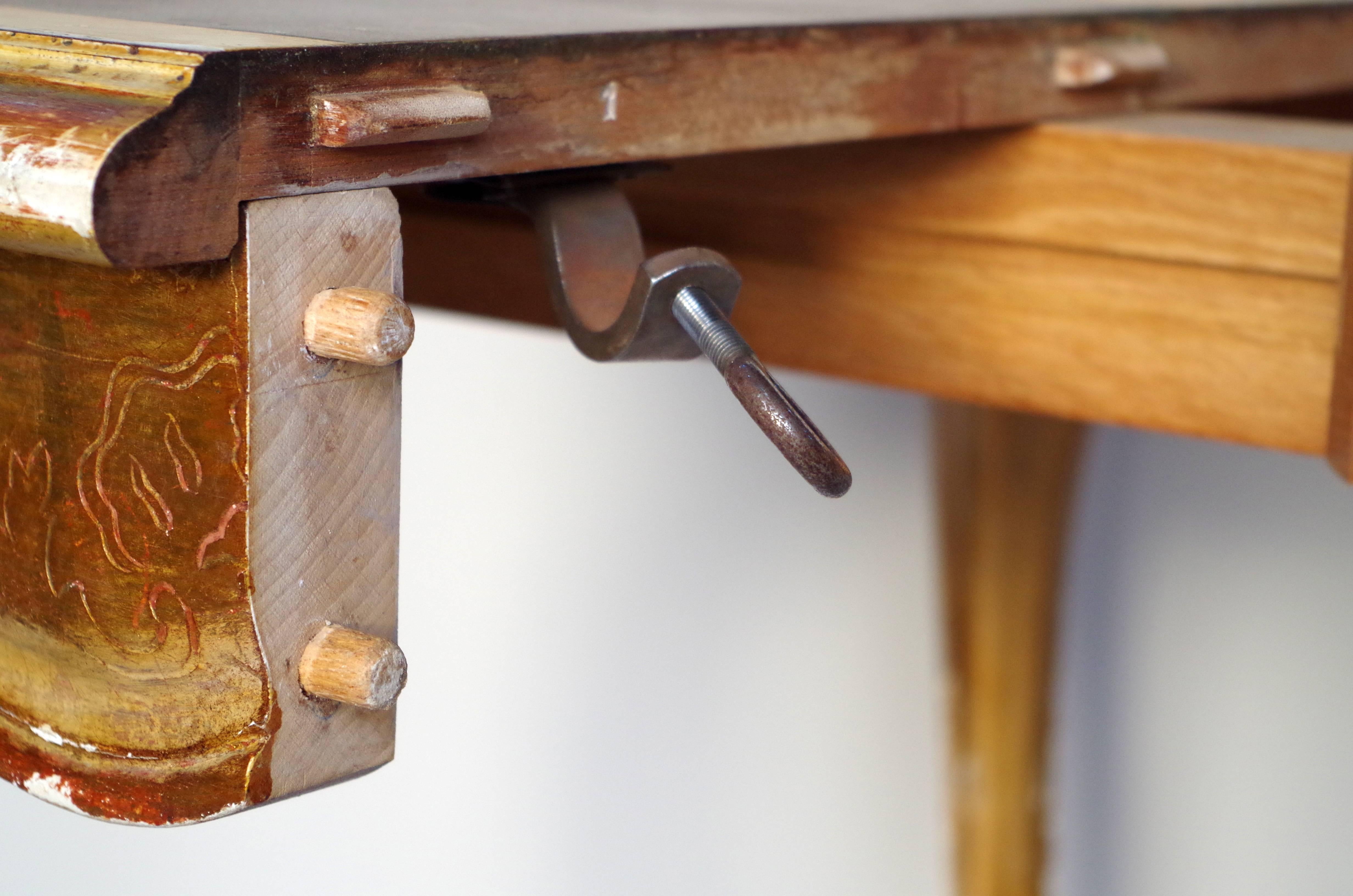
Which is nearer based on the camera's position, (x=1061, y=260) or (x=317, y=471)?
(x=317, y=471)

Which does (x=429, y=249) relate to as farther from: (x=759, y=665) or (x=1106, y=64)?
(x=759, y=665)

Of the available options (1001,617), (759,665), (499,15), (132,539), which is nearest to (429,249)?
(499,15)

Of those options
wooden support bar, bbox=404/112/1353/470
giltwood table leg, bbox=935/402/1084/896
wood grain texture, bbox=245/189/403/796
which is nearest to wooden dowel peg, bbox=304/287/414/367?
wood grain texture, bbox=245/189/403/796

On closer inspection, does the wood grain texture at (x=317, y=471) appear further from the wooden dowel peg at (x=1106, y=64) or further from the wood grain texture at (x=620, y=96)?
the wooden dowel peg at (x=1106, y=64)

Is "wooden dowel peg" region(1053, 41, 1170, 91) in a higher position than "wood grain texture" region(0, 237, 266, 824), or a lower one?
higher

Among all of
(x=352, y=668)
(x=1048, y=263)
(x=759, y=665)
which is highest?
(x=1048, y=263)

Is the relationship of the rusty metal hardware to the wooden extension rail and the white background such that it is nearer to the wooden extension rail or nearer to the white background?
the wooden extension rail
